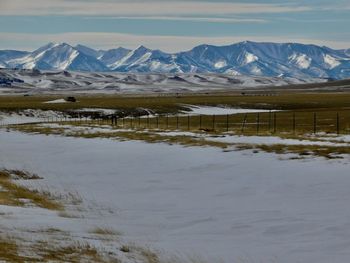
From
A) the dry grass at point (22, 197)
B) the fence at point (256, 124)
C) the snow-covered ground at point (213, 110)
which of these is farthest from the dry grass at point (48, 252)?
the snow-covered ground at point (213, 110)

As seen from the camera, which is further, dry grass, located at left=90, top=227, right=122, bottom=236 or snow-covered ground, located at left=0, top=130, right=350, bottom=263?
dry grass, located at left=90, top=227, right=122, bottom=236

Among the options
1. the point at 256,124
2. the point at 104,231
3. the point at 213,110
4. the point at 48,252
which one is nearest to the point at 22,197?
the point at 104,231

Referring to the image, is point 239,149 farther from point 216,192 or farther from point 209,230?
point 209,230

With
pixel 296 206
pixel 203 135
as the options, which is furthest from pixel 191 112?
pixel 296 206

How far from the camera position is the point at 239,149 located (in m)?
36.8

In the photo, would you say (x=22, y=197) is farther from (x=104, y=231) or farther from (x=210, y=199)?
(x=210, y=199)

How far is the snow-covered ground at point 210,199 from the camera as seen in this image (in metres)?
16.2

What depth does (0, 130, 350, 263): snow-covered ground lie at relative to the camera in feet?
53.1

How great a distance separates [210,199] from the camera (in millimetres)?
23469

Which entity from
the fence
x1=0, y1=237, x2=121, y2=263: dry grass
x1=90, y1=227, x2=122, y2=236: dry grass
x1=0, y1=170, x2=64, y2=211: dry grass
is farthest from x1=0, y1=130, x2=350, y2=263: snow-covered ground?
the fence

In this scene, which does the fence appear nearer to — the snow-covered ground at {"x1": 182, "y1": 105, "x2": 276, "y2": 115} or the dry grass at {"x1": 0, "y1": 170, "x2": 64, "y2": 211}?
the snow-covered ground at {"x1": 182, "y1": 105, "x2": 276, "y2": 115}

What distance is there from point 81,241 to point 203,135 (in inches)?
1260

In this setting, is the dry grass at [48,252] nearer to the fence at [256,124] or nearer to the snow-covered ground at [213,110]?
the fence at [256,124]

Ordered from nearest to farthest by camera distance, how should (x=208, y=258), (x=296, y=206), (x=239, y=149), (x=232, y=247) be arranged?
(x=208, y=258) → (x=232, y=247) → (x=296, y=206) → (x=239, y=149)
